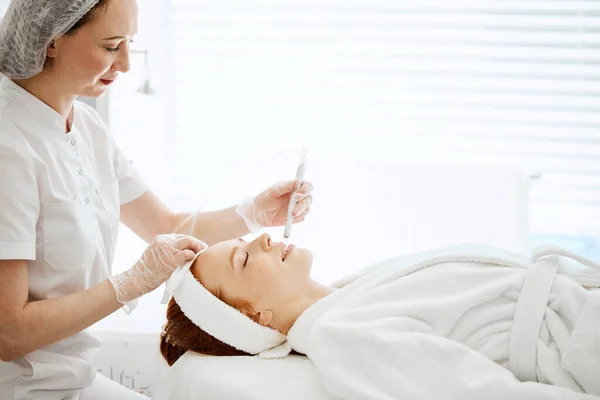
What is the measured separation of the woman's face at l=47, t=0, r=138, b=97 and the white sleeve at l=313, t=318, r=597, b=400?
0.81 metres

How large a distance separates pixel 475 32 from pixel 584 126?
62 centimetres

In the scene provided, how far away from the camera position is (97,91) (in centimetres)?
158

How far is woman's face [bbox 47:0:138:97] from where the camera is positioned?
1475 mm

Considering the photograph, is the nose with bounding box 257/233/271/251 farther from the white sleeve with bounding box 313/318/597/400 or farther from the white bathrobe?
the white sleeve with bounding box 313/318/597/400

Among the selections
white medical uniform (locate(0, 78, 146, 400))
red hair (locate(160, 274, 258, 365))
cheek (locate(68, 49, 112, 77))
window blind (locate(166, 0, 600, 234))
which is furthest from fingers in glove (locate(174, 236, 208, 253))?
window blind (locate(166, 0, 600, 234))

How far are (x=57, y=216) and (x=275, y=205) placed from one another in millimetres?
608

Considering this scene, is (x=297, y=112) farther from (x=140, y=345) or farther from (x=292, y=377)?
(x=292, y=377)

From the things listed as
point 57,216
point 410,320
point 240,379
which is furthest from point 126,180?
point 410,320

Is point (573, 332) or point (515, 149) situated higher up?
point (515, 149)

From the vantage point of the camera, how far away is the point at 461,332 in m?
1.38

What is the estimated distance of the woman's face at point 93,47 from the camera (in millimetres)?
1475

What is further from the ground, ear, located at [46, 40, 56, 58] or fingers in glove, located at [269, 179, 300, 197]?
ear, located at [46, 40, 56, 58]

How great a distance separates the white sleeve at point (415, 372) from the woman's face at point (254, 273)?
261 mm

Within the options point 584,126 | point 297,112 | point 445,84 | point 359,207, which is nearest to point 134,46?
point 297,112
